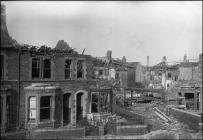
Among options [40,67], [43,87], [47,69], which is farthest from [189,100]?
[40,67]

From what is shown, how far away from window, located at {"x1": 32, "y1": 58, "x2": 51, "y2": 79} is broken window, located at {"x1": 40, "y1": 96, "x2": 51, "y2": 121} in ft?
7.47

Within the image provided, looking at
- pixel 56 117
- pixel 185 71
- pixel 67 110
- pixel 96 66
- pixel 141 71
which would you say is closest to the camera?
pixel 56 117

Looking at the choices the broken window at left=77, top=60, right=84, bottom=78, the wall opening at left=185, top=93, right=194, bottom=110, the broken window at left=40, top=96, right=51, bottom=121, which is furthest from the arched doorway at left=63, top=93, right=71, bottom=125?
the wall opening at left=185, top=93, right=194, bottom=110

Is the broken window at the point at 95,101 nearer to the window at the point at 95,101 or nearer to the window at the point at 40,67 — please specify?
the window at the point at 95,101

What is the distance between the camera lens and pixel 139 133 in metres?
21.6

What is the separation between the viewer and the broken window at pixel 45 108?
22628mm

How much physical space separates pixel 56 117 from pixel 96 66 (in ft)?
83.1

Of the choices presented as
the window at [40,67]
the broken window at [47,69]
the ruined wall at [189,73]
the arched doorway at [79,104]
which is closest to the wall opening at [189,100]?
the ruined wall at [189,73]

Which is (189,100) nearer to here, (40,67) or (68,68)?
(68,68)

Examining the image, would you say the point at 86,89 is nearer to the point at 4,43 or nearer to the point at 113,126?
the point at 113,126

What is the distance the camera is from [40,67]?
23219mm

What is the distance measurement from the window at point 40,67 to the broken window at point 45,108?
2.28 meters

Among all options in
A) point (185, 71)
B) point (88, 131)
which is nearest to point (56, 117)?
point (88, 131)

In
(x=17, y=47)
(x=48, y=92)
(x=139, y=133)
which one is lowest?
(x=139, y=133)
